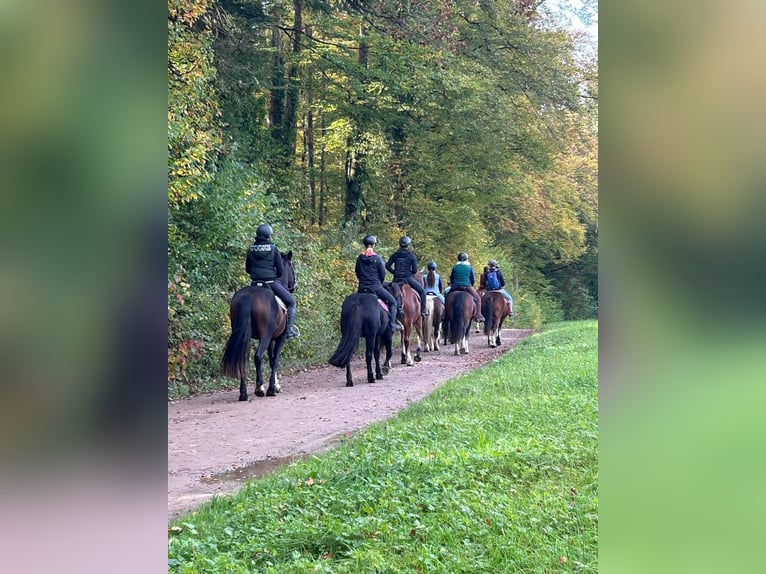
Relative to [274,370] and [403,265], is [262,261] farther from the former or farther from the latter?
[403,265]

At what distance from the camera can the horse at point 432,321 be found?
17.8 meters

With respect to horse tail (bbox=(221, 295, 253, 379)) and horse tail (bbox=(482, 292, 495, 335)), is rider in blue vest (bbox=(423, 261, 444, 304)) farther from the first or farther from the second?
horse tail (bbox=(221, 295, 253, 379))

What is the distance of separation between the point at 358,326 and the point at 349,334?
20 centimetres

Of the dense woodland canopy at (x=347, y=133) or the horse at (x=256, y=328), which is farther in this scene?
the dense woodland canopy at (x=347, y=133)

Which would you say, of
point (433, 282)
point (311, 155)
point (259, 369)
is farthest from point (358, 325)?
point (311, 155)

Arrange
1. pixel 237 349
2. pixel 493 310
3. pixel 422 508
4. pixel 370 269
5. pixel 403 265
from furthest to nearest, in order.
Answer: pixel 493 310 < pixel 403 265 < pixel 370 269 < pixel 237 349 < pixel 422 508

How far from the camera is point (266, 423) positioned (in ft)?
29.7

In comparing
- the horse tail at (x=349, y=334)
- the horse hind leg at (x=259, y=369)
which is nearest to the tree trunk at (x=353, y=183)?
the horse tail at (x=349, y=334)

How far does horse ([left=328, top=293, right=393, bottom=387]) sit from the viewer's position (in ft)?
39.0

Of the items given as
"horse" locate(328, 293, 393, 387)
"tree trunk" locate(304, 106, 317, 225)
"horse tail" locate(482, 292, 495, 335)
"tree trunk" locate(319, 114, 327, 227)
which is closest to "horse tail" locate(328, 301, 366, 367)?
"horse" locate(328, 293, 393, 387)

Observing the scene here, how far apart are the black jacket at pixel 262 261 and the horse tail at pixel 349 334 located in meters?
1.52

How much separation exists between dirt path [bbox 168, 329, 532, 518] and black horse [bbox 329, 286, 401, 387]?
1.73 feet

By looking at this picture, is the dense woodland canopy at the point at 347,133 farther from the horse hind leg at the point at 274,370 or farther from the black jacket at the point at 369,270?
the black jacket at the point at 369,270
